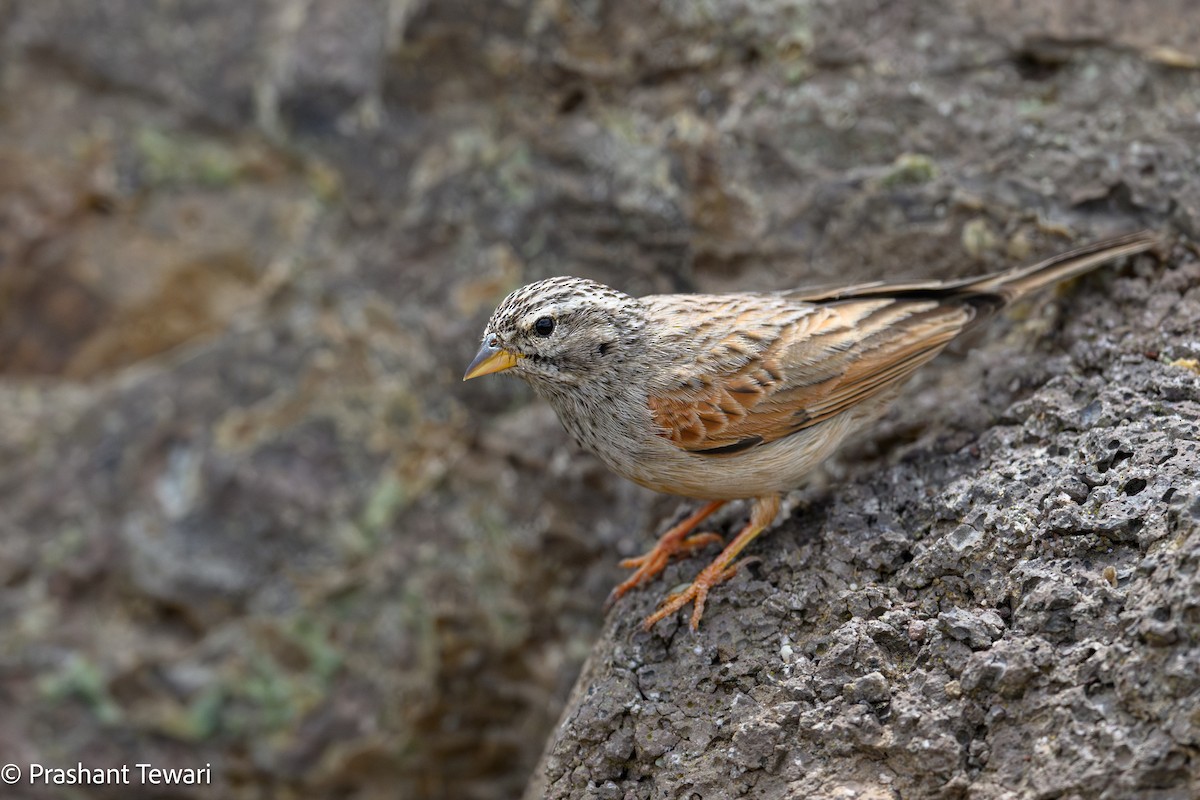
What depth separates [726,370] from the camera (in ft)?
16.3

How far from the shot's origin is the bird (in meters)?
4.80

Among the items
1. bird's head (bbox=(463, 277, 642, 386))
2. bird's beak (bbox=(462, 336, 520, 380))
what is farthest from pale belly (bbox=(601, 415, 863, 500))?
bird's beak (bbox=(462, 336, 520, 380))

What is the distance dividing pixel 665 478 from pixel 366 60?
152 inches

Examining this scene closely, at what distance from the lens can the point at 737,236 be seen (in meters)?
6.02

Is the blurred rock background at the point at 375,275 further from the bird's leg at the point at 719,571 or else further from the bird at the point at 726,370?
the bird's leg at the point at 719,571

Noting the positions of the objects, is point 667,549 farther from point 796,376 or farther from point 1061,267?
point 1061,267

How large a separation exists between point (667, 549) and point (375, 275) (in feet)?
9.42

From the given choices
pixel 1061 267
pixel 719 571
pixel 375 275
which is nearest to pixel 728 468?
pixel 719 571

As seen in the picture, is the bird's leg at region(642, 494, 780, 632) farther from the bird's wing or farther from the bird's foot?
the bird's wing

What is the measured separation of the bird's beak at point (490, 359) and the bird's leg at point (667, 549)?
1175 millimetres

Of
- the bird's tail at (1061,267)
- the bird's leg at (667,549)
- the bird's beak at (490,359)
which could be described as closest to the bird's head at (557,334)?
the bird's beak at (490,359)

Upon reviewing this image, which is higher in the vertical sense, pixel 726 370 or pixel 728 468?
pixel 726 370

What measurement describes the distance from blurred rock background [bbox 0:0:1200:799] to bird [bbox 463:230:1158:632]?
57 cm

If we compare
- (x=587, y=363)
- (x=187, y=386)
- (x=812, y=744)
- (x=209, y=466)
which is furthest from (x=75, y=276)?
(x=812, y=744)
